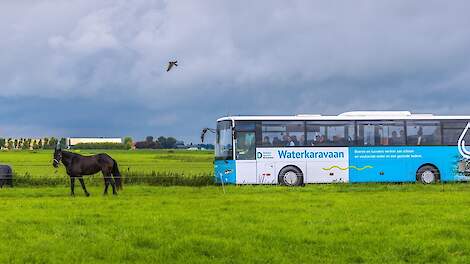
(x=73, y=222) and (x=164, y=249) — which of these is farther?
(x=73, y=222)

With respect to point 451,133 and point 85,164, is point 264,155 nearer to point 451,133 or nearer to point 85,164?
point 85,164

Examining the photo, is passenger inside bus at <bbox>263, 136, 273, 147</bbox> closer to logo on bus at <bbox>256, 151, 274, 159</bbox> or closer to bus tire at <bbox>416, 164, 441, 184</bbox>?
logo on bus at <bbox>256, 151, 274, 159</bbox>

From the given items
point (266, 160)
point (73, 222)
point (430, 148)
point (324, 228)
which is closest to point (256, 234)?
point (324, 228)

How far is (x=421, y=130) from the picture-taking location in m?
32.2

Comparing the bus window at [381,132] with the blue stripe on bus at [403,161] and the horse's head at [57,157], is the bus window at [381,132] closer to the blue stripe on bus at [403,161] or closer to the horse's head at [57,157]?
the blue stripe on bus at [403,161]

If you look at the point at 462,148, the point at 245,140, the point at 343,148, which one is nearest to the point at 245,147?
the point at 245,140

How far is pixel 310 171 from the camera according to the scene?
103ft

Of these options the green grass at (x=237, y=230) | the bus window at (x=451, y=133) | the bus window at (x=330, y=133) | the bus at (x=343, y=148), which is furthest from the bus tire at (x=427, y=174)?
the green grass at (x=237, y=230)

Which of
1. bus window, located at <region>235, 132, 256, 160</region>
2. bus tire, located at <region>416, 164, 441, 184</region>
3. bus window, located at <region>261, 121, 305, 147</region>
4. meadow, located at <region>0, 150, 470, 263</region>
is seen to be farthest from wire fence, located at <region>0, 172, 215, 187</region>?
bus tire, located at <region>416, 164, 441, 184</region>

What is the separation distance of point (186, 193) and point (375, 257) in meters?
15.4

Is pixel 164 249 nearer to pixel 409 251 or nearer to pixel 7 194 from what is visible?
pixel 409 251

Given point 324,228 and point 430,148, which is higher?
point 430,148

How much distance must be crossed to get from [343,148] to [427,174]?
4453mm

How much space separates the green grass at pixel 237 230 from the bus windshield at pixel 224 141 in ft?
28.4
